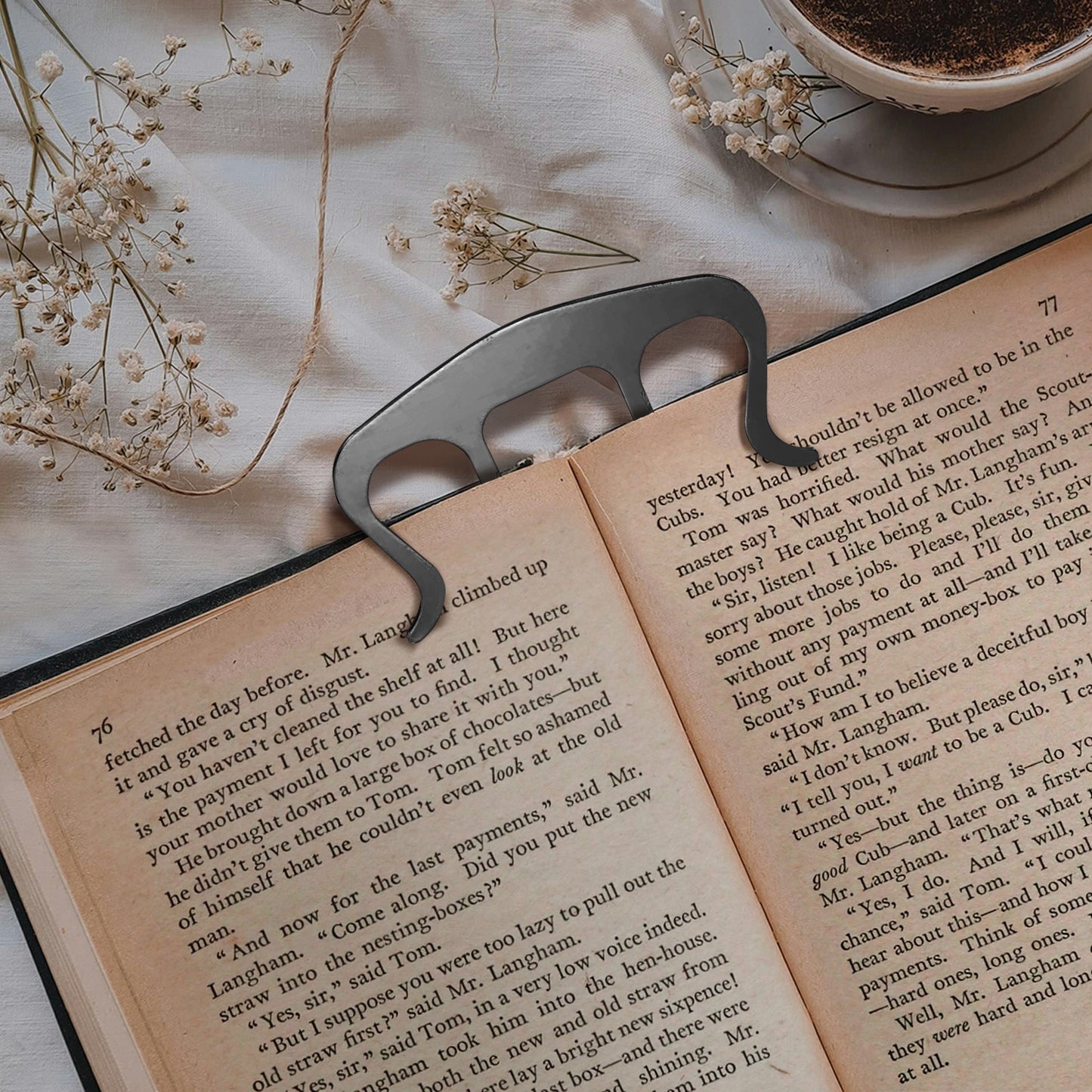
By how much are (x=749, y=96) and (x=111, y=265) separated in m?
0.42

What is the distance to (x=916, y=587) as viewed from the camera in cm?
58

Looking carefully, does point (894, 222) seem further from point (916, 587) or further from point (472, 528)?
point (472, 528)

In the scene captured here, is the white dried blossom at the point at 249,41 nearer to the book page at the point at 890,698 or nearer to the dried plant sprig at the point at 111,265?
the dried plant sprig at the point at 111,265

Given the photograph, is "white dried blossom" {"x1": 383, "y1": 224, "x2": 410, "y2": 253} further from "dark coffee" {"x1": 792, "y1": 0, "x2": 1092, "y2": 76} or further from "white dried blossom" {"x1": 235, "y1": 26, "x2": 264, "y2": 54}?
"dark coffee" {"x1": 792, "y1": 0, "x2": 1092, "y2": 76}

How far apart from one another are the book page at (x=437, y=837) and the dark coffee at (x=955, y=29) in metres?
0.29

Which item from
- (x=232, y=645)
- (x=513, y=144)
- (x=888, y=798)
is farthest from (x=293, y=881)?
(x=513, y=144)

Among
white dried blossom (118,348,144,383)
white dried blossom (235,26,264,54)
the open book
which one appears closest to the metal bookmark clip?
the open book

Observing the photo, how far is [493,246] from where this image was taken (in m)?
0.62

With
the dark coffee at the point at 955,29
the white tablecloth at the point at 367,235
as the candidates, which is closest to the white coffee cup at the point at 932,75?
the dark coffee at the point at 955,29

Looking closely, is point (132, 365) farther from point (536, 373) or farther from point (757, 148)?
point (757, 148)

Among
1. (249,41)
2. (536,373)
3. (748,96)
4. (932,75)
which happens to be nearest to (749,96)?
(748,96)

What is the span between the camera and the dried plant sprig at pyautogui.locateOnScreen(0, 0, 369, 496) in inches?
23.4

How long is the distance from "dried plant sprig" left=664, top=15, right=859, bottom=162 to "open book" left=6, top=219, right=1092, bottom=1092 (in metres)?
0.16

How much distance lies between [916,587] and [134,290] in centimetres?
52
